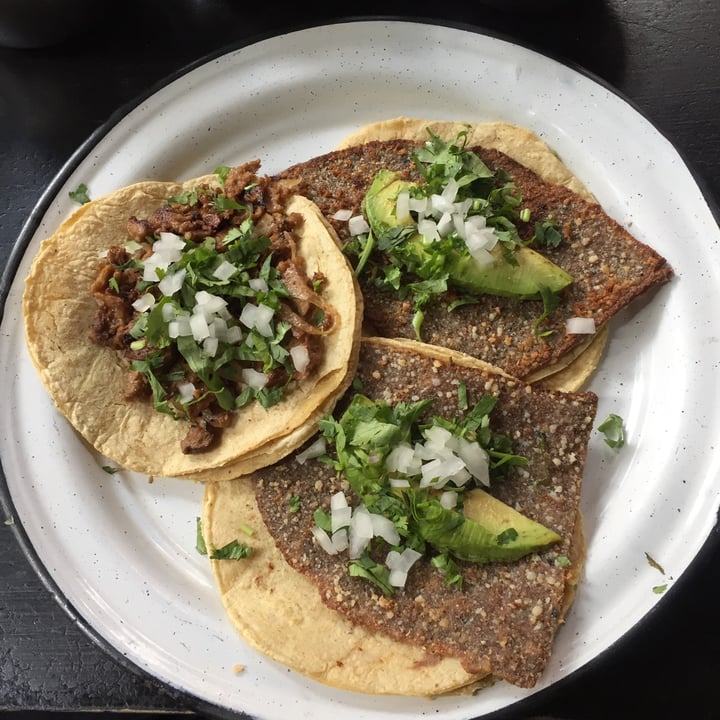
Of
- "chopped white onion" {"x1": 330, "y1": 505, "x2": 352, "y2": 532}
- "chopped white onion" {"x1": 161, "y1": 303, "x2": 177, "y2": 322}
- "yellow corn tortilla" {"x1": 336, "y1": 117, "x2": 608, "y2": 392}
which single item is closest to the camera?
"chopped white onion" {"x1": 330, "y1": 505, "x2": 352, "y2": 532}

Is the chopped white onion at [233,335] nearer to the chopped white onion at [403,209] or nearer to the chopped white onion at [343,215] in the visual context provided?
the chopped white onion at [343,215]

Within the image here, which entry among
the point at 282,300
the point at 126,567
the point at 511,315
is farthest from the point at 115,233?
the point at 511,315

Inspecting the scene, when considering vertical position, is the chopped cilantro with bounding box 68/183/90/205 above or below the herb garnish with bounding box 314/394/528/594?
above

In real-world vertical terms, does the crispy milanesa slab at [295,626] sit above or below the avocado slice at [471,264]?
below

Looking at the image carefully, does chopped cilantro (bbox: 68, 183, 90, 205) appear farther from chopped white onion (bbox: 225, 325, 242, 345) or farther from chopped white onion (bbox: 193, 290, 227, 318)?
chopped white onion (bbox: 225, 325, 242, 345)

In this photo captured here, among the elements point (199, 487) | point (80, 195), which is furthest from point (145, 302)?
point (199, 487)

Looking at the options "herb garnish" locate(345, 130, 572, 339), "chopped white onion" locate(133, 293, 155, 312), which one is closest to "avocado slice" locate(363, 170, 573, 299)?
"herb garnish" locate(345, 130, 572, 339)

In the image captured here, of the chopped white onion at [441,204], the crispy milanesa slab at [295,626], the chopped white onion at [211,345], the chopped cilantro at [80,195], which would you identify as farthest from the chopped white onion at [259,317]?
the chopped cilantro at [80,195]

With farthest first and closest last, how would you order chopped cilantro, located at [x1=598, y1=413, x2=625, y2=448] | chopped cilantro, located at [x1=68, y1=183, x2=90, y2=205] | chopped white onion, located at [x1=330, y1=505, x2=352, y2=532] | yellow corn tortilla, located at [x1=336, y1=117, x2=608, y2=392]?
chopped cilantro, located at [x1=68, y1=183, x2=90, y2=205] < yellow corn tortilla, located at [x1=336, y1=117, x2=608, y2=392] < chopped cilantro, located at [x1=598, y1=413, x2=625, y2=448] < chopped white onion, located at [x1=330, y1=505, x2=352, y2=532]

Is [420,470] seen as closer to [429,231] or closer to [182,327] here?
[429,231]
